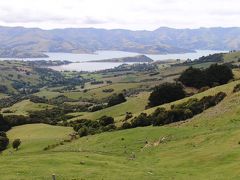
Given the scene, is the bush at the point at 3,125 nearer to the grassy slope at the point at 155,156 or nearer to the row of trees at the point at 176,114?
the row of trees at the point at 176,114

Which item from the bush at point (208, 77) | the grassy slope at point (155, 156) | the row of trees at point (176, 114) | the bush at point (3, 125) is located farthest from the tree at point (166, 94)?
the grassy slope at point (155, 156)

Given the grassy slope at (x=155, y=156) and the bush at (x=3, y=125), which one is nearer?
the grassy slope at (x=155, y=156)

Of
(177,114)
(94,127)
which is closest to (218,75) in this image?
(94,127)

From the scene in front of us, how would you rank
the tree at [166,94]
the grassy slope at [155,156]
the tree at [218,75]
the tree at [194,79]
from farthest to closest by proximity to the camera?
the tree at [194,79]
the tree at [218,75]
the tree at [166,94]
the grassy slope at [155,156]

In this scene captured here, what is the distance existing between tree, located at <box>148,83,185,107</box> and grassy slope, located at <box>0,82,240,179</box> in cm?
→ 3214

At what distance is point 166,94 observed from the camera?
290ft

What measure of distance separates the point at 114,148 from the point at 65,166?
1465 cm

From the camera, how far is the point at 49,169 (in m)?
31.0

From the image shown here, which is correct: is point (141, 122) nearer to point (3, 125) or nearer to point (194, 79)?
point (3, 125)

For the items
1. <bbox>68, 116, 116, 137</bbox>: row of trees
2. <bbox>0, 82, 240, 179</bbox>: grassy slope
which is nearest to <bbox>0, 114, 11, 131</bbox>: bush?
<bbox>68, 116, 116, 137</bbox>: row of trees

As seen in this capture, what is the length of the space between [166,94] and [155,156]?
161 feet

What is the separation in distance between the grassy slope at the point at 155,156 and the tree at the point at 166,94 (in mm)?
32144

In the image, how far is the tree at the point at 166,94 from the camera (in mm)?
88500

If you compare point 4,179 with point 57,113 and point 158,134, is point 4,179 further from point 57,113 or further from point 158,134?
point 57,113
